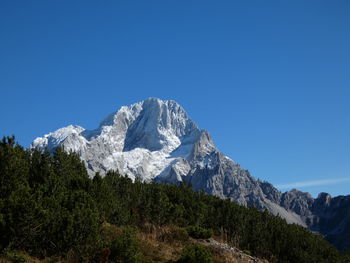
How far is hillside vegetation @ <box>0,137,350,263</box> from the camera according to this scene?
15.8 metres

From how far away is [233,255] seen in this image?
20.8 meters

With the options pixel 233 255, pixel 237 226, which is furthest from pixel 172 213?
pixel 233 255

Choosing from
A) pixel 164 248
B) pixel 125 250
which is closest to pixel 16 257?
pixel 125 250

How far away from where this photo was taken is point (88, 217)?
1647 cm

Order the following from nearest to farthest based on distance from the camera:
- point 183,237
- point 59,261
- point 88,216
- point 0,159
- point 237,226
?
point 59,261, point 88,216, point 0,159, point 183,237, point 237,226

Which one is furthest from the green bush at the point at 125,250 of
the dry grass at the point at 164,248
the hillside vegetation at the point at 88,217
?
the dry grass at the point at 164,248

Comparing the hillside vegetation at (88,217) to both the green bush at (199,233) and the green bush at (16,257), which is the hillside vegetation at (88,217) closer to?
the green bush at (199,233)

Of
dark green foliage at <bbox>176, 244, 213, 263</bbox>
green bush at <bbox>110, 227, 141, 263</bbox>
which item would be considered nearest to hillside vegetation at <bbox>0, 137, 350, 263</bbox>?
green bush at <bbox>110, 227, 141, 263</bbox>

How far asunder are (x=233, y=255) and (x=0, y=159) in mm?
14748

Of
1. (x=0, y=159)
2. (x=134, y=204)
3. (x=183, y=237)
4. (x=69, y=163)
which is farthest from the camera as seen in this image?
(x=134, y=204)

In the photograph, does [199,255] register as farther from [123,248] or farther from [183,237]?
[183,237]

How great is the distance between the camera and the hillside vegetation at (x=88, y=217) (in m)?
15.8

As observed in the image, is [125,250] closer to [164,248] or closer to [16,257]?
[164,248]

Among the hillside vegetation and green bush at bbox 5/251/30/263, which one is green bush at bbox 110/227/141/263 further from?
green bush at bbox 5/251/30/263
